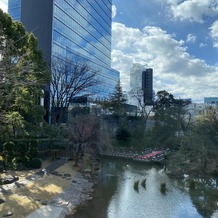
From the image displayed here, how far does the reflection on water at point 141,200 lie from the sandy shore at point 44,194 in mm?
874

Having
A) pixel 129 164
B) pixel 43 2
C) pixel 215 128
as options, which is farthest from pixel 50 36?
pixel 215 128

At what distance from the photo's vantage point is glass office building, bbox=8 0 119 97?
132 ft

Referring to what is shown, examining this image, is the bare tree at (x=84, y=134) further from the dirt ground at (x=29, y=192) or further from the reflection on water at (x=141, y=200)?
the dirt ground at (x=29, y=192)

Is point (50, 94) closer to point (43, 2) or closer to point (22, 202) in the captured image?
point (43, 2)

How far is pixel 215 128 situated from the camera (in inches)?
1008

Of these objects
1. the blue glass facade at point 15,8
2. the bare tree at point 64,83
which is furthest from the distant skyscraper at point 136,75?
the bare tree at point 64,83

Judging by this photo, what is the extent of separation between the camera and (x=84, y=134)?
24406 mm

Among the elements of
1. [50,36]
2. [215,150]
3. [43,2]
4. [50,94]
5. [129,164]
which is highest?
[43,2]

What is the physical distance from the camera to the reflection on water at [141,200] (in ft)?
45.2

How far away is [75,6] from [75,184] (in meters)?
36.9

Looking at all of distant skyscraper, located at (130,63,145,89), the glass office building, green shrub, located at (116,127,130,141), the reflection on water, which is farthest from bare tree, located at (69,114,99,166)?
distant skyscraper, located at (130,63,145,89)

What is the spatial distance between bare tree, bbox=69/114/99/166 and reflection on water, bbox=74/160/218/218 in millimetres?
2958

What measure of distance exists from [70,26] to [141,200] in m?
36.4

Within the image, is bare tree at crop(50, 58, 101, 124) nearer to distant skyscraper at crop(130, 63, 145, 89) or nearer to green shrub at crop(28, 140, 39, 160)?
green shrub at crop(28, 140, 39, 160)
